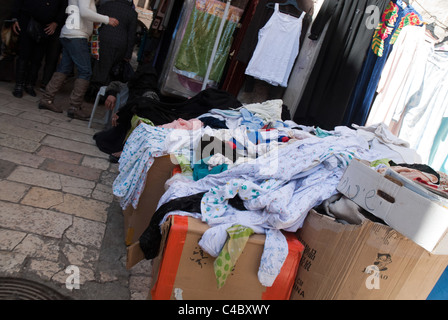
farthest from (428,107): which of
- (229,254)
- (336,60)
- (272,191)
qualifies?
(229,254)

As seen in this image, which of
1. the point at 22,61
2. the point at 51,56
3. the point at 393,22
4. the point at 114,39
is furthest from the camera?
the point at 51,56

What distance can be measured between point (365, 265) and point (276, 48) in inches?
135

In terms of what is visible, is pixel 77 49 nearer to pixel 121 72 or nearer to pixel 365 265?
pixel 121 72

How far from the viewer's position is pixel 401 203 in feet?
5.28

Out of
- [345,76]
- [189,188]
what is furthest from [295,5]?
[189,188]

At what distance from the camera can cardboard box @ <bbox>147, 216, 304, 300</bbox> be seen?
177 centimetres

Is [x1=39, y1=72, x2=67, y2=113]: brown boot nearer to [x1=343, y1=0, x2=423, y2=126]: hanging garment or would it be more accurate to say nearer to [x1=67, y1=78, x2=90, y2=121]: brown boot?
[x1=67, y1=78, x2=90, y2=121]: brown boot

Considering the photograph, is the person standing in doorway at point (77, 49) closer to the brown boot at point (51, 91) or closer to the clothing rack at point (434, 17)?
the brown boot at point (51, 91)

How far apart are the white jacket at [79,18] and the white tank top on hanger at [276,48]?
1.97m

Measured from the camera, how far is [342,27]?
4273 mm

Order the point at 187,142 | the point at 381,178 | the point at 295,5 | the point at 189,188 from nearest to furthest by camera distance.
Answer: the point at 381,178 → the point at 189,188 → the point at 187,142 → the point at 295,5
